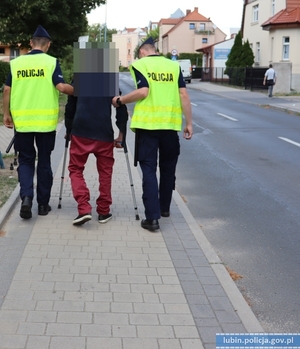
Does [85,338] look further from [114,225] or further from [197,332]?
[114,225]

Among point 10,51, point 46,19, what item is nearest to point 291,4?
point 46,19

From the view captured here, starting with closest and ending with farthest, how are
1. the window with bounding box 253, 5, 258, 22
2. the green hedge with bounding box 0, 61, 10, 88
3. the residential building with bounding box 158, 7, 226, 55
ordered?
the green hedge with bounding box 0, 61, 10, 88, the window with bounding box 253, 5, 258, 22, the residential building with bounding box 158, 7, 226, 55

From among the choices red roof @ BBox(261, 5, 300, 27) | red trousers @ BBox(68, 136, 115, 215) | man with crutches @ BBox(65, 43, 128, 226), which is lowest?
red trousers @ BBox(68, 136, 115, 215)

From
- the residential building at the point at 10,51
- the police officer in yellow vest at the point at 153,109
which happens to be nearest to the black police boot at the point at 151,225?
the police officer in yellow vest at the point at 153,109

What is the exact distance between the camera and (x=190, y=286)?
4.86 meters

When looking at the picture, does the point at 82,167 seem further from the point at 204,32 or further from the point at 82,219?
the point at 204,32

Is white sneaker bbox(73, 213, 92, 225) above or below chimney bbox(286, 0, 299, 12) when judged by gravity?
below

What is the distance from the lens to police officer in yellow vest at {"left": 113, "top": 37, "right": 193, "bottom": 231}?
20.9ft

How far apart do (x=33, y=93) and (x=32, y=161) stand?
31.8 inches

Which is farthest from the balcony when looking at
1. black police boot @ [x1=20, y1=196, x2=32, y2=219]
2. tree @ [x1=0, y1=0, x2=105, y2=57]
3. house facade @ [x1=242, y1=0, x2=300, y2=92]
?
black police boot @ [x1=20, y1=196, x2=32, y2=219]

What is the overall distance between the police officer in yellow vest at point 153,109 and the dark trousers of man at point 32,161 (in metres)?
0.98

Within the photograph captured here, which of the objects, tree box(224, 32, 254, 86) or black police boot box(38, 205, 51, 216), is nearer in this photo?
black police boot box(38, 205, 51, 216)

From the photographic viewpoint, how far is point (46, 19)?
30781 mm

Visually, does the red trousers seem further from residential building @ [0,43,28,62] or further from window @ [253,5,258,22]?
window @ [253,5,258,22]
